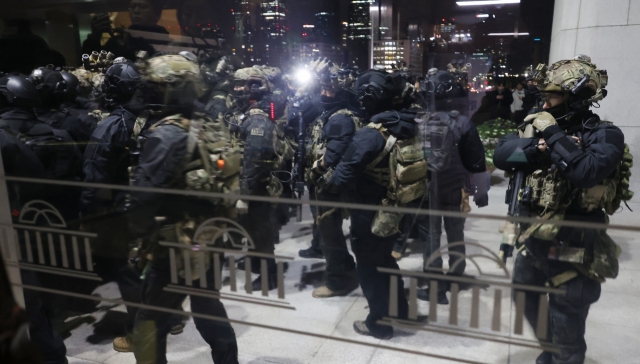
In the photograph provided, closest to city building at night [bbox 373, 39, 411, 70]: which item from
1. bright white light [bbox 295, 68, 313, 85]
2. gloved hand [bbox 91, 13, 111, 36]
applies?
bright white light [bbox 295, 68, 313, 85]

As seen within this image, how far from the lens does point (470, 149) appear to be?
2.22 m

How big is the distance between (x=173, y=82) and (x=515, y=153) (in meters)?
1.58

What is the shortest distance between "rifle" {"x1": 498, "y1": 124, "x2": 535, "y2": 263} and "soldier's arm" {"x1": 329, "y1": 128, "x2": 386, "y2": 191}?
0.65 m

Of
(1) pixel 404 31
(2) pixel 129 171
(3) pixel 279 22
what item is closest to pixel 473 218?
(1) pixel 404 31

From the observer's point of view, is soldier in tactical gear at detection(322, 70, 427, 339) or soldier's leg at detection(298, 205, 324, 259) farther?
soldier's leg at detection(298, 205, 324, 259)

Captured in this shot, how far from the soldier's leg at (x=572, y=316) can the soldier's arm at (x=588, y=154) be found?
0.43 meters

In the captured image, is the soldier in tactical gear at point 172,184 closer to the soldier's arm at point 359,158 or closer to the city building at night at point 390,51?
the soldier's arm at point 359,158

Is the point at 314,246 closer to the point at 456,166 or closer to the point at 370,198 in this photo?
the point at 370,198

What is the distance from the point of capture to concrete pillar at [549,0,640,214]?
90.3 inches

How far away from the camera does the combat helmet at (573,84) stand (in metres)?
1.82

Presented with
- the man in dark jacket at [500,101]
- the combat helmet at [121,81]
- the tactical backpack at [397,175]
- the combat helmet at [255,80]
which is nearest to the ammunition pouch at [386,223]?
the tactical backpack at [397,175]

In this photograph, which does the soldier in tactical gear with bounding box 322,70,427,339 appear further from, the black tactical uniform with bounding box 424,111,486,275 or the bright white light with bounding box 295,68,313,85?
the bright white light with bounding box 295,68,313,85

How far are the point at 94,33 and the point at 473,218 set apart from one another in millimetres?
2416

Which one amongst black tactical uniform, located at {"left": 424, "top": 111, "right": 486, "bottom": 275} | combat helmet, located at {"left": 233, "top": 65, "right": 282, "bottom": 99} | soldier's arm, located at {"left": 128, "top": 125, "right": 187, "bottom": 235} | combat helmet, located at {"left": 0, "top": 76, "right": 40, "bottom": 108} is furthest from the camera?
combat helmet, located at {"left": 233, "top": 65, "right": 282, "bottom": 99}
